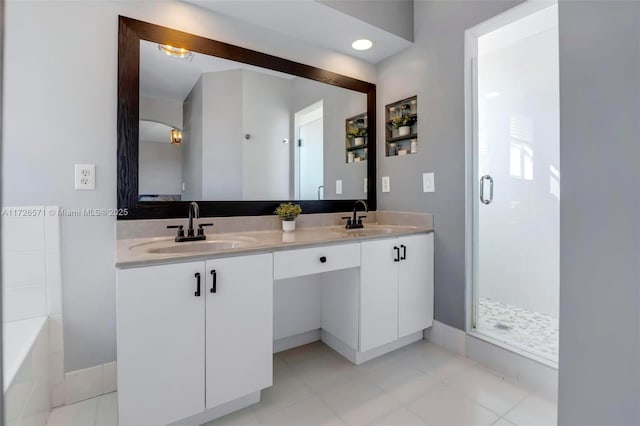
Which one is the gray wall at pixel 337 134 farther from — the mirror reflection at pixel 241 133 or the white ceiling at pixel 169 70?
the white ceiling at pixel 169 70

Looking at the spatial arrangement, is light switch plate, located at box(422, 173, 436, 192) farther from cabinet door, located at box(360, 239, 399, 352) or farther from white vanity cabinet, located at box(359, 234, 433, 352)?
cabinet door, located at box(360, 239, 399, 352)

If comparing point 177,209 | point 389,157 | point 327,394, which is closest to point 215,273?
point 177,209

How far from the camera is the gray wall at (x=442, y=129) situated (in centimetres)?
201

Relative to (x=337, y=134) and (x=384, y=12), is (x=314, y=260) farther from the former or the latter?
(x=384, y=12)

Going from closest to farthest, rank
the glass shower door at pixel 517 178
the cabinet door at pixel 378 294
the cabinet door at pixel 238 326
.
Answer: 1. the cabinet door at pixel 238 326
2. the cabinet door at pixel 378 294
3. the glass shower door at pixel 517 178

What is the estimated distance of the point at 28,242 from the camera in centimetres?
143

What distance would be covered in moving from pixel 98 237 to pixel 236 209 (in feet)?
2.40

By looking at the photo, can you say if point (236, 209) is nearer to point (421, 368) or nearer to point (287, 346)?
point (287, 346)

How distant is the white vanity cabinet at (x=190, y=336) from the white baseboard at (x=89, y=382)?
1.78ft

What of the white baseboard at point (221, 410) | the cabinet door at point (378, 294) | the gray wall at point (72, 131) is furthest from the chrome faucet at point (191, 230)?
the cabinet door at point (378, 294)

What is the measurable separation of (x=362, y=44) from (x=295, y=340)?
220 cm

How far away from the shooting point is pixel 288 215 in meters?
2.05

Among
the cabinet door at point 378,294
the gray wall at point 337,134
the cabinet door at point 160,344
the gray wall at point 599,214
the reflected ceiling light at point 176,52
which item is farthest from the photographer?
the gray wall at point 337,134

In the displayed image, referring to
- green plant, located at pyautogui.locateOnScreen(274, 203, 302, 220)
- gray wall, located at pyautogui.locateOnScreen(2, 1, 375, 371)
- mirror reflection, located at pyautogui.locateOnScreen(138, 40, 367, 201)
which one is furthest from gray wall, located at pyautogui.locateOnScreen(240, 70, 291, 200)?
gray wall, located at pyautogui.locateOnScreen(2, 1, 375, 371)
